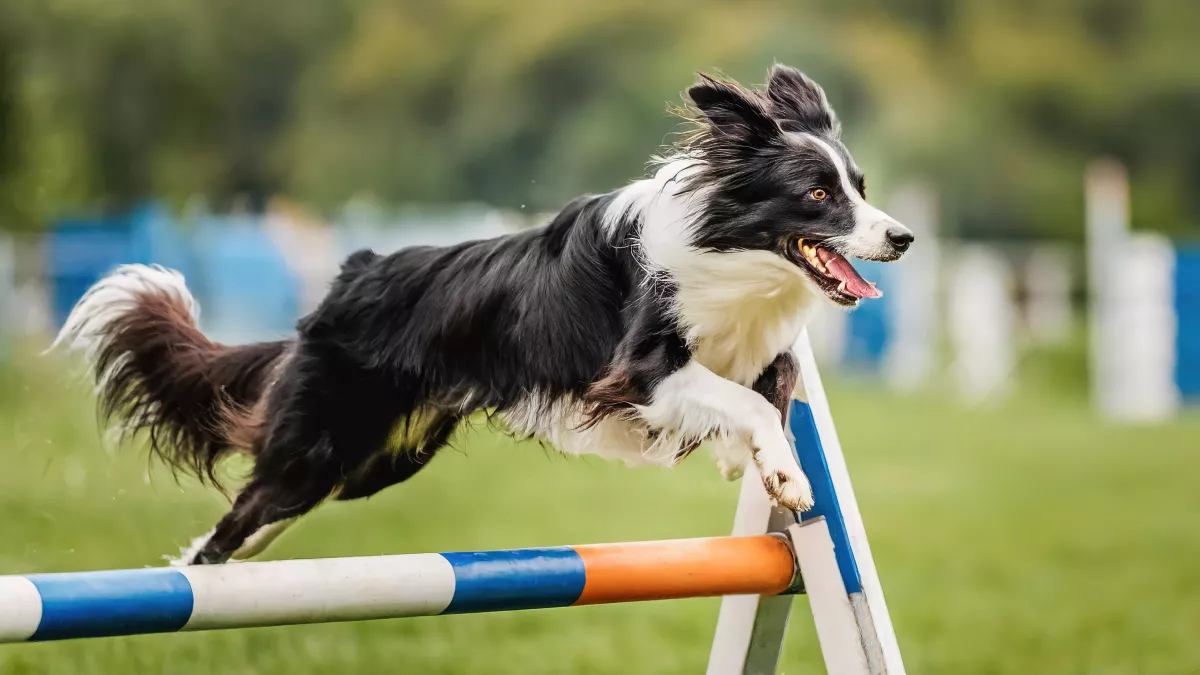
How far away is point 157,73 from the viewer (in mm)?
21859

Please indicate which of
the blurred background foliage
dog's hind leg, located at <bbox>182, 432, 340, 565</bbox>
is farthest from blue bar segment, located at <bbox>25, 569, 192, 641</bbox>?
the blurred background foliage

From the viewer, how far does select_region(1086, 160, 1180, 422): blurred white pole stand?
622 inches

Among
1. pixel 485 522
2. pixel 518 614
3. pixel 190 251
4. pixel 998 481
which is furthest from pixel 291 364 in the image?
pixel 190 251

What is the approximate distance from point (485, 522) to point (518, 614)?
77.1 inches

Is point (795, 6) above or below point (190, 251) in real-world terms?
above

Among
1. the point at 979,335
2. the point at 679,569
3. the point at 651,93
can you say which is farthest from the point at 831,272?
the point at 651,93

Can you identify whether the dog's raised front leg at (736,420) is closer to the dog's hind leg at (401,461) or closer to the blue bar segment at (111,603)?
the dog's hind leg at (401,461)

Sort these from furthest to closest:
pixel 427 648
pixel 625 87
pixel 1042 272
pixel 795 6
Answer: pixel 795 6 → pixel 625 87 → pixel 1042 272 → pixel 427 648

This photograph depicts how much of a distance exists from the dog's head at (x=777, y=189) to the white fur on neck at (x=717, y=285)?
0.03 meters

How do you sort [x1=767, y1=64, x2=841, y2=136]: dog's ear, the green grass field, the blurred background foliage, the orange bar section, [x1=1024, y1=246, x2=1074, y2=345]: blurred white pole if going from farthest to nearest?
1. the blurred background foliage
2. [x1=1024, y1=246, x2=1074, y2=345]: blurred white pole
3. the green grass field
4. [x1=767, y1=64, x2=841, y2=136]: dog's ear
5. the orange bar section

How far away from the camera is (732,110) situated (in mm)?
3590

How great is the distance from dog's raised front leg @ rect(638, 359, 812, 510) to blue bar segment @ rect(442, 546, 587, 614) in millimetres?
410

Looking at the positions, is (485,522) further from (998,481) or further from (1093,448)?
(1093,448)

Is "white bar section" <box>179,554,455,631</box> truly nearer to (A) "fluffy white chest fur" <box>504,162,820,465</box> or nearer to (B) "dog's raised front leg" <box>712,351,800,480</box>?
(A) "fluffy white chest fur" <box>504,162,820,465</box>
